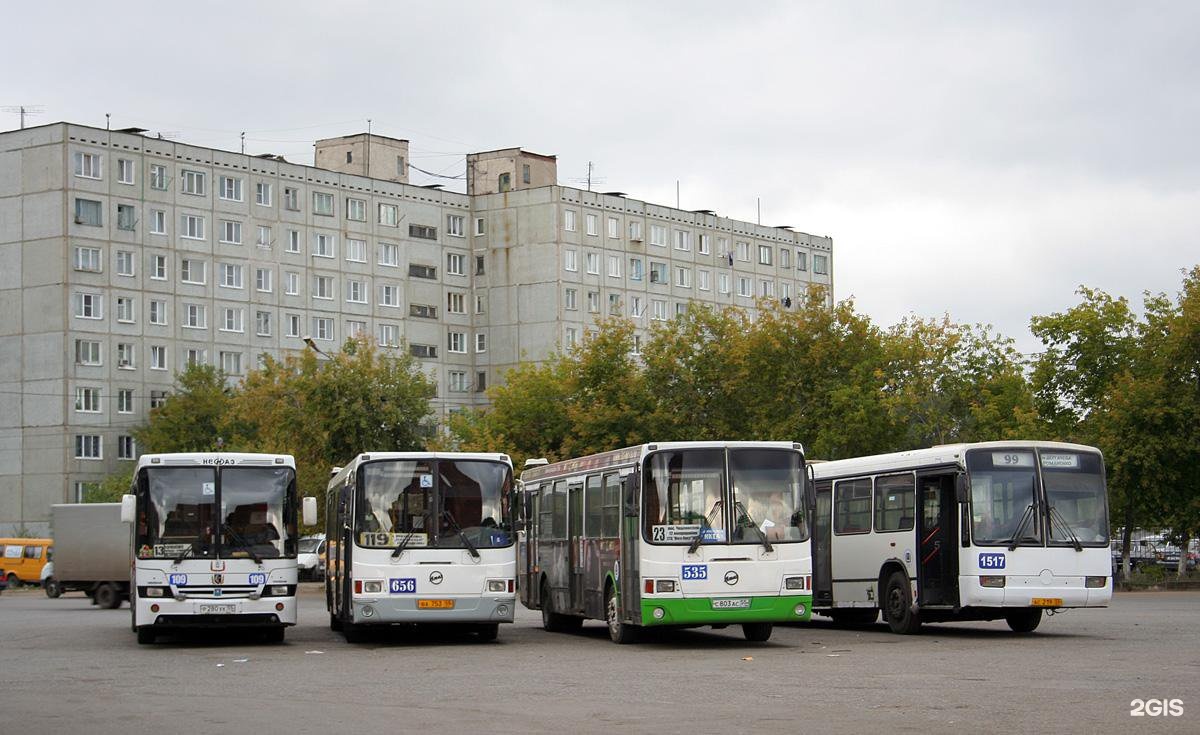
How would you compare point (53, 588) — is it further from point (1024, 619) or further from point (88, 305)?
point (1024, 619)

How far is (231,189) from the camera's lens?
327ft

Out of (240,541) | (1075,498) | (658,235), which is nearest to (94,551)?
(240,541)

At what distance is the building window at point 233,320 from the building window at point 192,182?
6839 millimetres

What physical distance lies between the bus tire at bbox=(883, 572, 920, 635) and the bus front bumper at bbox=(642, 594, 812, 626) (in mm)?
3979

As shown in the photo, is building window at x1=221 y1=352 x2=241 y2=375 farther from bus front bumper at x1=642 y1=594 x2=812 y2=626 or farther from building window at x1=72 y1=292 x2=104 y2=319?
bus front bumper at x1=642 y1=594 x2=812 y2=626

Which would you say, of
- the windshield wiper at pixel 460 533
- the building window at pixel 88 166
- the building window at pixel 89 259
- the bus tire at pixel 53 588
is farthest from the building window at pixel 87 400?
the windshield wiper at pixel 460 533

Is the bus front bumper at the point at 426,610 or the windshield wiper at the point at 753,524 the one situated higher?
the windshield wiper at the point at 753,524

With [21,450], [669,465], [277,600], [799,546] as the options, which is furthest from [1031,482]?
[21,450]

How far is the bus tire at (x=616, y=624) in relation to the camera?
26312 mm

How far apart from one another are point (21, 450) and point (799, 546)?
7466 centimetres

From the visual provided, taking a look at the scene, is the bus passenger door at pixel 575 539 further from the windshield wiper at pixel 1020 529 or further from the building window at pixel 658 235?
the building window at pixel 658 235

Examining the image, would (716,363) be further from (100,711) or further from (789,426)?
(100,711)

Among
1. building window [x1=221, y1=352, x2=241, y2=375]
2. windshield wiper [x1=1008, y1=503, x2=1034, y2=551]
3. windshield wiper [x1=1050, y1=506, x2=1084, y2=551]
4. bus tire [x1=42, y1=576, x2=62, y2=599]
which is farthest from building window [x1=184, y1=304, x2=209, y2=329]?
windshield wiper [x1=1050, y1=506, x2=1084, y2=551]

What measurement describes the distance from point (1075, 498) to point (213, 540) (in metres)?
13.1
